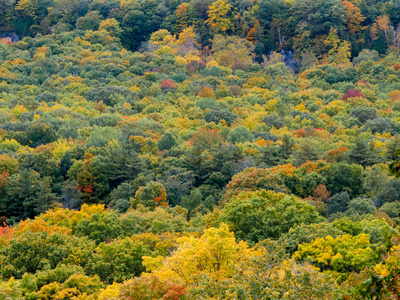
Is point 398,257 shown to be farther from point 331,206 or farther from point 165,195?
point 165,195

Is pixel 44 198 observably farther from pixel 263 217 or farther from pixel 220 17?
pixel 220 17

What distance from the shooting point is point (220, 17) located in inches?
4601

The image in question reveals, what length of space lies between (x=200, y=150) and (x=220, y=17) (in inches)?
2711

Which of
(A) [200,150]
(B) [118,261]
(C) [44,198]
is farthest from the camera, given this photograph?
(A) [200,150]

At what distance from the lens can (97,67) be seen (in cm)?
9969

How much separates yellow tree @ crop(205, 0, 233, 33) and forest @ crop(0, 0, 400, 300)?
436 mm

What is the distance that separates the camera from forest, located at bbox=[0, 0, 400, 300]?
933 inches

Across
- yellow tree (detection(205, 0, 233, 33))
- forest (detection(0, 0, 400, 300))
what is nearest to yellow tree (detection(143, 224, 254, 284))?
forest (detection(0, 0, 400, 300))

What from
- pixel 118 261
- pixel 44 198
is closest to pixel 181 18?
pixel 44 198

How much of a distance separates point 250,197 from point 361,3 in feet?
301

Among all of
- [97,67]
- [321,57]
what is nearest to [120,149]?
[97,67]

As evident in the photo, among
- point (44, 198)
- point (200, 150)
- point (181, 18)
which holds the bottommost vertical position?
point (44, 198)

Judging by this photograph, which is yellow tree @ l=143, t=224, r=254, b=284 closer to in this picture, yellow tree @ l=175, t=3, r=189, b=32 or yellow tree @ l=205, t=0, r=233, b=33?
yellow tree @ l=205, t=0, r=233, b=33

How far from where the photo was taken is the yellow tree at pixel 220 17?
116m
